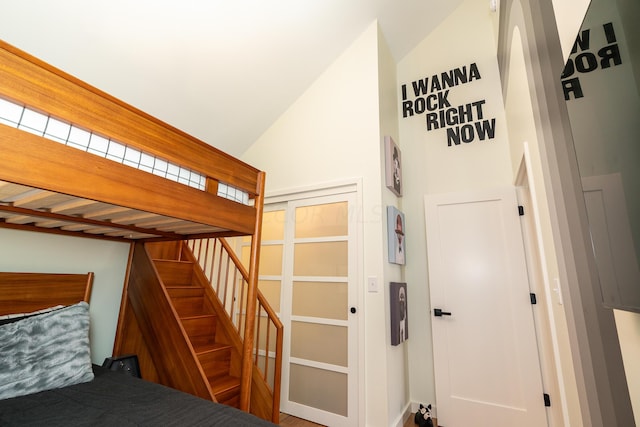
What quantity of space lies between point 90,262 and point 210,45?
2.17 meters

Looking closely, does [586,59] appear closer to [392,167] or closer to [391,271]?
[392,167]

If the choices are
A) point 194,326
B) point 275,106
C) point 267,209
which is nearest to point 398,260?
point 267,209

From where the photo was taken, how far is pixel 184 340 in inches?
80.9

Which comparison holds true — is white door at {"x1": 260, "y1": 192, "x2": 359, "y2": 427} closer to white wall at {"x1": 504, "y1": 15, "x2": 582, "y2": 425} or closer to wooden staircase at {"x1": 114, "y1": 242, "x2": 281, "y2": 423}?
wooden staircase at {"x1": 114, "y1": 242, "x2": 281, "y2": 423}

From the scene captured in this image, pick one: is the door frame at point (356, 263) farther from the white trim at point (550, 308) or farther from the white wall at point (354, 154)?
the white trim at point (550, 308)

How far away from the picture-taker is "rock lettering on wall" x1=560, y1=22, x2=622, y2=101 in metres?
0.77

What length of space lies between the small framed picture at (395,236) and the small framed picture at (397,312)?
0.25 m

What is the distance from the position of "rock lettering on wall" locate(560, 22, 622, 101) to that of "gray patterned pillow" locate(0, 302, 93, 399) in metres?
2.89

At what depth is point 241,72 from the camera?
2922mm

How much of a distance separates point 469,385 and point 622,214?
2.41m

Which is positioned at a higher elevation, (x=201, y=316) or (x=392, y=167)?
(x=392, y=167)

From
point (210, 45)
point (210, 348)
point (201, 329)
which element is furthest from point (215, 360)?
point (210, 45)

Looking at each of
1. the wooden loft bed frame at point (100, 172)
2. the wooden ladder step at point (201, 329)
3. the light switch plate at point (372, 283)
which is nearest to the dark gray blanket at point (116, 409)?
the wooden loft bed frame at point (100, 172)

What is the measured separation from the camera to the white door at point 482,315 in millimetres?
2395
